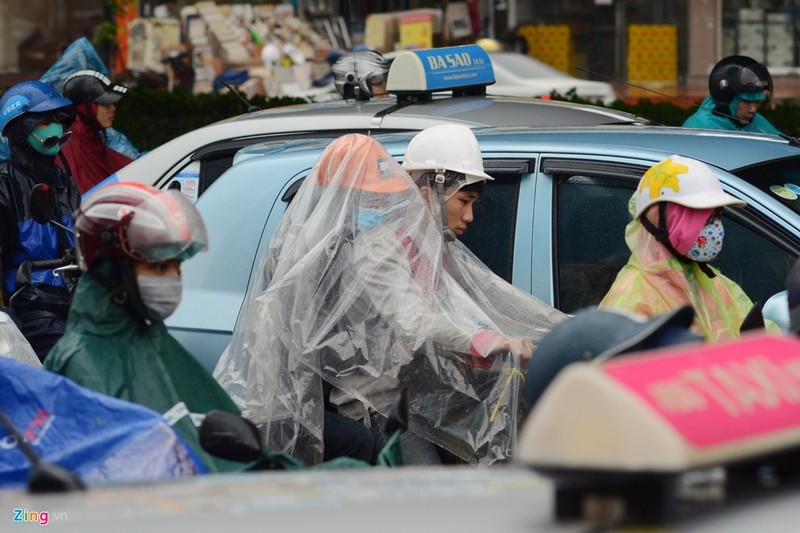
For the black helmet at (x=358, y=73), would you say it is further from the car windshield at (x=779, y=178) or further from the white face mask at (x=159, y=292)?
the white face mask at (x=159, y=292)

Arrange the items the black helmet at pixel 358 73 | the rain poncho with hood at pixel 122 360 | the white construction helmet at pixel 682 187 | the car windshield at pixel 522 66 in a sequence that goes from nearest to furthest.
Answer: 1. the rain poncho with hood at pixel 122 360
2. the white construction helmet at pixel 682 187
3. the black helmet at pixel 358 73
4. the car windshield at pixel 522 66

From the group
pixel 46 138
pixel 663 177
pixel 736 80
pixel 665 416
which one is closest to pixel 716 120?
pixel 736 80

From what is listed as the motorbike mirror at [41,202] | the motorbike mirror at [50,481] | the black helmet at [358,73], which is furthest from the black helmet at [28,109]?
the motorbike mirror at [50,481]

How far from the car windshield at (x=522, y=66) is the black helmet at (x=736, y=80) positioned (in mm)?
10741

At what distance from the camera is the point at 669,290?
3.91 meters

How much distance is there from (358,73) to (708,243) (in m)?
4.05

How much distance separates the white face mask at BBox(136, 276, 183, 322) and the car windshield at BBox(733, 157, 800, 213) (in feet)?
6.22


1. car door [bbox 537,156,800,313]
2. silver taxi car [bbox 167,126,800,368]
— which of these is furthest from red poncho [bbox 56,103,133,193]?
car door [bbox 537,156,800,313]

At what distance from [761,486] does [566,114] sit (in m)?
4.42

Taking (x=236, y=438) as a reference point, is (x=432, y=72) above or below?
above

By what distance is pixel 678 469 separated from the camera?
1426mm

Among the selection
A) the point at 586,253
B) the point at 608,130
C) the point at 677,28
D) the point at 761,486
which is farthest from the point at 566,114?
the point at 677,28

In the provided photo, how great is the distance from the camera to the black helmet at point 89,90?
7383 millimetres

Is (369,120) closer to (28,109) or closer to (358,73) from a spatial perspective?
(28,109)
